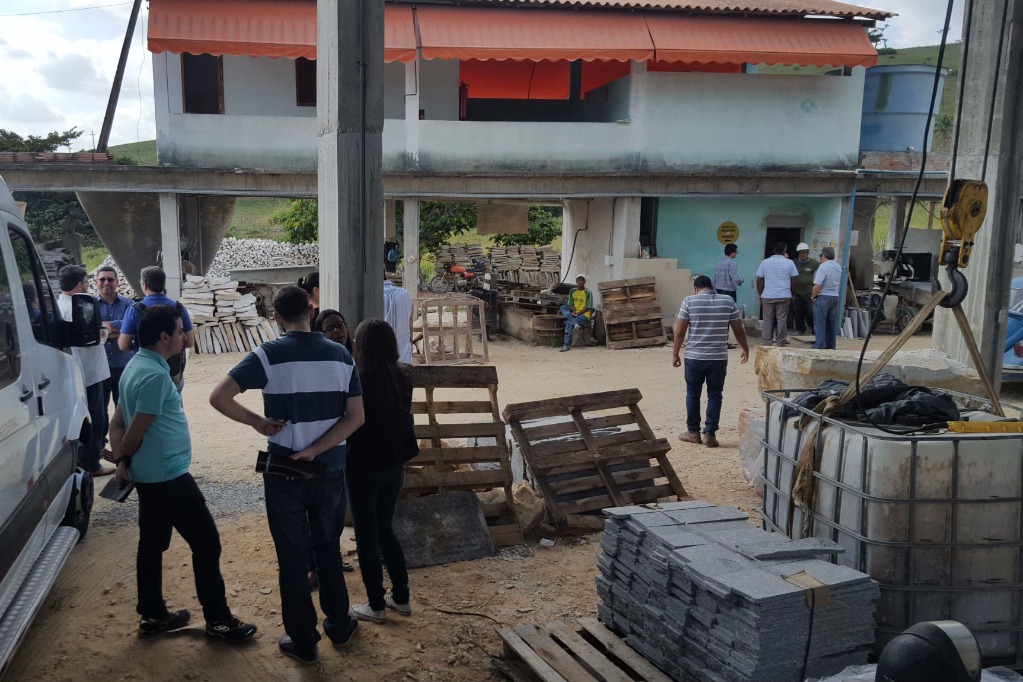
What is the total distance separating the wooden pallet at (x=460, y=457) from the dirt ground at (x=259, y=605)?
30 centimetres

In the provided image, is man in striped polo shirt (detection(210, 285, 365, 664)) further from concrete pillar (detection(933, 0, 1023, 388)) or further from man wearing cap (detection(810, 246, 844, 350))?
man wearing cap (detection(810, 246, 844, 350))

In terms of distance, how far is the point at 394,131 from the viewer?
16406 mm

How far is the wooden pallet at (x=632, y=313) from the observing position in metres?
16.6

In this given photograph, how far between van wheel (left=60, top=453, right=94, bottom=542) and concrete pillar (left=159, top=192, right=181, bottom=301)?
10.2 meters

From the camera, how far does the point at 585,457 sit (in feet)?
21.8

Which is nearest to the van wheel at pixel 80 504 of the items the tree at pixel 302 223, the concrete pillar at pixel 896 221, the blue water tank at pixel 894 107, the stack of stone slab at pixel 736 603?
the stack of stone slab at pixel 736 603

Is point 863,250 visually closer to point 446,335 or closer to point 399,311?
point 446,335

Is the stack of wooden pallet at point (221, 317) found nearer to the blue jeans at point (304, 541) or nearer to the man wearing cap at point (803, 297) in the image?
the man wearing cap at point (803, 297)

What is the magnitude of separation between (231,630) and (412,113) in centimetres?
1307

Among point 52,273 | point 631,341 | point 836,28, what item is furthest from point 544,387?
point 52,273

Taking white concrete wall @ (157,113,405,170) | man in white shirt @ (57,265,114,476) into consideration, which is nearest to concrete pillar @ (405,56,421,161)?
white concrete wall @ (157,113,405,170)

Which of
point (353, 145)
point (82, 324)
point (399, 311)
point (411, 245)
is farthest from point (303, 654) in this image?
point (411, 245)

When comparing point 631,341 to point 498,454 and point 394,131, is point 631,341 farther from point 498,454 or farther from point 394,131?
Answer: point 498,454

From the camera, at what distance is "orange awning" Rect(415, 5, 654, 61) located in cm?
1564
